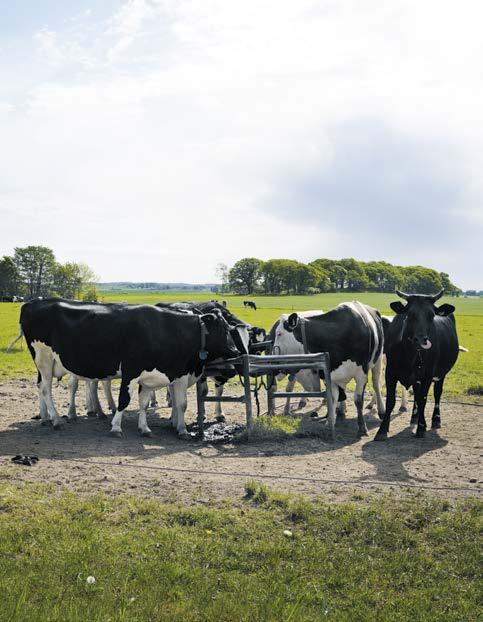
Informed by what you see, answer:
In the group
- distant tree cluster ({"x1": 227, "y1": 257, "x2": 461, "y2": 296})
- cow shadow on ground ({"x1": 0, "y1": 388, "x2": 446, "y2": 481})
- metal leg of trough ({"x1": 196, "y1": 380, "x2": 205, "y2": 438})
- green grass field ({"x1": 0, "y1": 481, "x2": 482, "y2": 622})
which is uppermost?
distant tree cluster ({"x1": 227, "y1": 257, "x2": 461, "y2": 296})

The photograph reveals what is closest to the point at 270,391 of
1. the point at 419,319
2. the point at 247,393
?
the point at 247,393

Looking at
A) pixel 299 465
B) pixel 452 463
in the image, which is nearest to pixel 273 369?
pixel 299 465

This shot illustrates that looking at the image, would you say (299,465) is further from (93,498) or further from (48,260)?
(48,260)

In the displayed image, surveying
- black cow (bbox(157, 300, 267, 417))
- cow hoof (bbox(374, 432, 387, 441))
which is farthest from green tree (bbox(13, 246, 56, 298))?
cow hoof (bbox(374, 432, 387, 441))

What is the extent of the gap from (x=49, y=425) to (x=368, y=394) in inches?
356

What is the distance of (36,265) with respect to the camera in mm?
123812

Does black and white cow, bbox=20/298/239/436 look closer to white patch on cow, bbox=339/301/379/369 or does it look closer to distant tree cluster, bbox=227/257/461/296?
white patch on cow, bbox=339/301/379/369

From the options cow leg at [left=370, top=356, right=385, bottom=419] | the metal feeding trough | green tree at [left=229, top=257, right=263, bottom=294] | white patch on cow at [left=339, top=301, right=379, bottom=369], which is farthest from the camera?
green tree at [left=229, top=257, right=263, bottom=294]

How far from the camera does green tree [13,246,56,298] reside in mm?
121531

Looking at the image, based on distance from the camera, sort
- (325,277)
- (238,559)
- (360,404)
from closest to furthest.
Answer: (238,559) < (360,404) < (325,277)

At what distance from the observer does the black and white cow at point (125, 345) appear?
12.6 metres

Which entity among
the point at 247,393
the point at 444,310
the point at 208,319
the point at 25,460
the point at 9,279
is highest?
the point at 9,279

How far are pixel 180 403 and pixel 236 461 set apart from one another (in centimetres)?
273

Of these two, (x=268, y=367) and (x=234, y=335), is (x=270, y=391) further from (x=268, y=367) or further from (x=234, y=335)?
(x=234, y=335)
